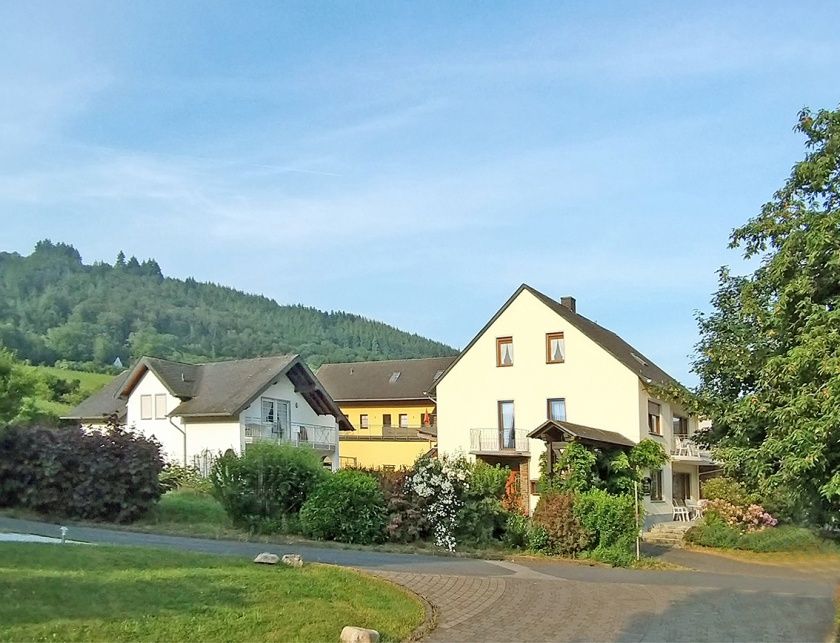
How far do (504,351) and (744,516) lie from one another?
1313 centimetres

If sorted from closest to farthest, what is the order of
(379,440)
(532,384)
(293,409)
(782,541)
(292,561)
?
(292,561) < (782,541) < (532,384) < (293,409) < (379,440)

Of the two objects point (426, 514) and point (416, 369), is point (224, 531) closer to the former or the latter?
point (426, 514)

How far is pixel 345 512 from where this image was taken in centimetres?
2144

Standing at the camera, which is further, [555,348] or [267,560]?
[555,348]

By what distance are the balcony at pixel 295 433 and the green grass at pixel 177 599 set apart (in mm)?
24621

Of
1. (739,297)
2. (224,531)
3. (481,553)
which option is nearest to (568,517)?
(481,553)

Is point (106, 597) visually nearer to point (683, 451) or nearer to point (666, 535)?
point (666, 535)

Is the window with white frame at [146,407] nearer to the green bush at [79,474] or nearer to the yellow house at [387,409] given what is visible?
the yellow house at [387,409]

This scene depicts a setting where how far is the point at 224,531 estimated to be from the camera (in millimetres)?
21312

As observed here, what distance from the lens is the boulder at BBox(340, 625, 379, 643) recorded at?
931cm

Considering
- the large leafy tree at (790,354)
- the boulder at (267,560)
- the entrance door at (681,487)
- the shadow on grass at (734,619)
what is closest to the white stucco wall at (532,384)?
the entrance door at (681,487)

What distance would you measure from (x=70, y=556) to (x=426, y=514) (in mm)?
11474

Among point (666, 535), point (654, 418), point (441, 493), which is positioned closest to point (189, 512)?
point (441, 493)

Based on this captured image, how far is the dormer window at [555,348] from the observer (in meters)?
37.8
